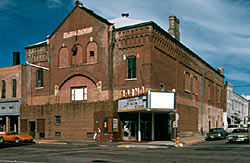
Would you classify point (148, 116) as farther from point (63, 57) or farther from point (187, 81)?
point (63, 57)

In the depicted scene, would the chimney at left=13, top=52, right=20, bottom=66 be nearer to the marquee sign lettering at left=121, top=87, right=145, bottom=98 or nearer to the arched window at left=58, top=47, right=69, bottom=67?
the arched window at left=58, top=47, right=69, bottom=67

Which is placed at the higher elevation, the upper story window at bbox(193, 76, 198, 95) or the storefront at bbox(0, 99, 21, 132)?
the upper story window at bbox(193, 76, 198, 95)

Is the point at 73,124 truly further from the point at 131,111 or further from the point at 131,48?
the point at 131,48

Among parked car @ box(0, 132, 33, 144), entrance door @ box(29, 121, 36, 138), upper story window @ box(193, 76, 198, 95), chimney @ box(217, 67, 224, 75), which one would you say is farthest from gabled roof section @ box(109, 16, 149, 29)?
chimney @ box(217, 67, 224, 75)

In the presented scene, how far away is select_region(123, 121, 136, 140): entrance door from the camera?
3581cm

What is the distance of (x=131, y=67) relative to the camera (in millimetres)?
36594

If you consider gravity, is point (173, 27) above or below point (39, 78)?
above

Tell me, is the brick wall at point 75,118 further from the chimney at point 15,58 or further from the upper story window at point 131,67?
the chimney at point 15,58

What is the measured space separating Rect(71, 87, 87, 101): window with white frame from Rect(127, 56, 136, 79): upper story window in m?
6.26

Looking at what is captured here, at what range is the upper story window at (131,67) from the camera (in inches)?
1436

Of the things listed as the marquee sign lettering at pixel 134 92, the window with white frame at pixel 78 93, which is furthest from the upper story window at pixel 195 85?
the window with white frame at pixel 78 93

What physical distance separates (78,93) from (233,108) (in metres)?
45.2

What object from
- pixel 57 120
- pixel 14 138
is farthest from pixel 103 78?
pixel 14 138

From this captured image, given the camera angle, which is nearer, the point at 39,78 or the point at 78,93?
the point at 78,93
